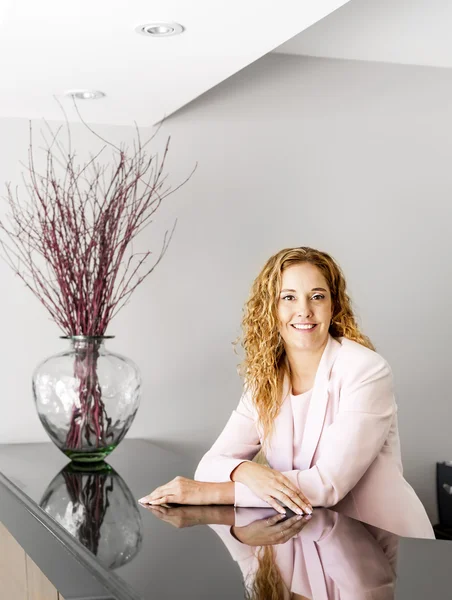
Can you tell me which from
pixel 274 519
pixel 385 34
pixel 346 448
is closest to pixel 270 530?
pixel 274 519

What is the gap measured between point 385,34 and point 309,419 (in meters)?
1.86

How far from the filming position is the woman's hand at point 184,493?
212 centimetres

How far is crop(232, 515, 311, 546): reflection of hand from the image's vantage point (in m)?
1.76

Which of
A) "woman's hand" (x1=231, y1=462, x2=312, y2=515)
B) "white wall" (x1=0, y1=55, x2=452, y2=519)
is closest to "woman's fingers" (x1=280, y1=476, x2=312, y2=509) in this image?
"woman's hand" (x1=231, y1=462, x2=312, y2=515)

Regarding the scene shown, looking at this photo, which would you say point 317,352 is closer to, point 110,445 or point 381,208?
point 110,445

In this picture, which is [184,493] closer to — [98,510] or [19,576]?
[98,510]

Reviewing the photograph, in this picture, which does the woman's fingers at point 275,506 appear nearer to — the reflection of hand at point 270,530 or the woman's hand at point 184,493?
the reflection of hand at point 270,530

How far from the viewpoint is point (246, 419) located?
8.11 feet

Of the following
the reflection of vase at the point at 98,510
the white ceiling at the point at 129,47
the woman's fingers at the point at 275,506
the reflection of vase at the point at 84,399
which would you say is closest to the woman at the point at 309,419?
the woman's fingers at the point at 275,506

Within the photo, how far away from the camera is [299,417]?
2402 mm

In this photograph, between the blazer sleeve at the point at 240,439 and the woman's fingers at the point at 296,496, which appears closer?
the woman's fingers at the point at 296,496

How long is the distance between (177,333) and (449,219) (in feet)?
4.69

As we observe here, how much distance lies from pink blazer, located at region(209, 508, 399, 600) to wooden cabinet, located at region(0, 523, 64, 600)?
501 millimetres

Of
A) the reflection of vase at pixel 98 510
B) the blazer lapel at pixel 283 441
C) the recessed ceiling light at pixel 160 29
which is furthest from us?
the blazer lapel at pixel 283 441
